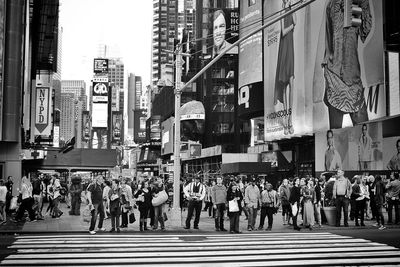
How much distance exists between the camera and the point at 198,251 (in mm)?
13414

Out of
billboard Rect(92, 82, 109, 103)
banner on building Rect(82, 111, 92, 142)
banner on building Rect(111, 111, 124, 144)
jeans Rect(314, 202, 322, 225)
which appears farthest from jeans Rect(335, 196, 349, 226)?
banner on building Rect(82, 111, 92, 142)

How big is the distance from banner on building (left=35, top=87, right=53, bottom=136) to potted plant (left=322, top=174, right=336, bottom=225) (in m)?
27.3

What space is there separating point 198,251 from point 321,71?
115 ft

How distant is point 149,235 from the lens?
58.5 ft

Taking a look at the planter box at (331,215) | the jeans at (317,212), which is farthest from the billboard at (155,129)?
the jeans at (317,212)

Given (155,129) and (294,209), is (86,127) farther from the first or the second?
(294,209)

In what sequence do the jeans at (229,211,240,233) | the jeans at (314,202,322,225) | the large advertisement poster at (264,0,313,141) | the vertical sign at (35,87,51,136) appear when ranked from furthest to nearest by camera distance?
1. the large advertisement poster at (264,0,313,141)
2. the vertical sign at (35,87,51,136)
3. the jeans at (314,202,322,225)
4. the jeans at (229,211,240,233)

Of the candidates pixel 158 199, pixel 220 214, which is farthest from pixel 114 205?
pixel 220 214

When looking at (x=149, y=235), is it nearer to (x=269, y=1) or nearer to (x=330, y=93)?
(x=330, y=93)

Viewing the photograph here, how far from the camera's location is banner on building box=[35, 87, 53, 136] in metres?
43.2

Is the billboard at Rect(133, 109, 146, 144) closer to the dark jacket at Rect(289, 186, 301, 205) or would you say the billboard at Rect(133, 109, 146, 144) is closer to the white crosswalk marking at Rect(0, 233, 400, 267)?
the dark jacket at Rect(289, 186, 301, 205)

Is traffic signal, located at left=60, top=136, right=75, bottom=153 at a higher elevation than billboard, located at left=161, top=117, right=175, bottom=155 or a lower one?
lower

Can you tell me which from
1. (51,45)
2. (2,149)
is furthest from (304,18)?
(2,149)

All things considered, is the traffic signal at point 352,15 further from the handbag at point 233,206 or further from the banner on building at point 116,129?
the banner on building at point 116,129
